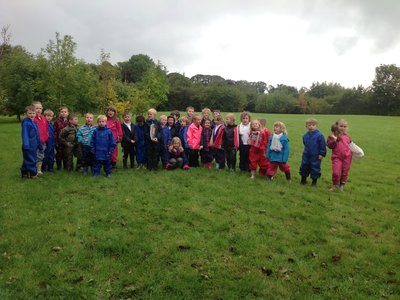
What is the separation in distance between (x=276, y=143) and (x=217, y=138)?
2181 mm

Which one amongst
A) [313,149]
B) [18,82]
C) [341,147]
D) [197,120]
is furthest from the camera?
[18,82]

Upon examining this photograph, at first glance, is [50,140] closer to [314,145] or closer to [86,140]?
[86,140]

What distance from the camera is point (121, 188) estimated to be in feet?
30.4

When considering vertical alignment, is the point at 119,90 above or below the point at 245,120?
above

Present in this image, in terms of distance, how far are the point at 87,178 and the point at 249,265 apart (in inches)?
246

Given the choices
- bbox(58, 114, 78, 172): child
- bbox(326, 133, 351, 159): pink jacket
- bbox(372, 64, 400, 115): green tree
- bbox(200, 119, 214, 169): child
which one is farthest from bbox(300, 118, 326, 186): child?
bbox(372, 64, 400, 115): green tree

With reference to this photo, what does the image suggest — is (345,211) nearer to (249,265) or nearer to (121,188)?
(249,265)

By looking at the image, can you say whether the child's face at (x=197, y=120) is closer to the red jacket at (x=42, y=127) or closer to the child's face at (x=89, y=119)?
the child's face at (x=89, y=119)

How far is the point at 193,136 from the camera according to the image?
1185cm

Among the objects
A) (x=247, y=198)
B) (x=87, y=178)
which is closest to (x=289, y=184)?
(x=247, y=198)

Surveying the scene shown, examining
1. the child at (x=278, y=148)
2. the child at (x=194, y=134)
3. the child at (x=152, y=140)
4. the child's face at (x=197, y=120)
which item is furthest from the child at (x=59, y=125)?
the child at (x=278, y=148)

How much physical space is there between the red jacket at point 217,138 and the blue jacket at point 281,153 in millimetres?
1834

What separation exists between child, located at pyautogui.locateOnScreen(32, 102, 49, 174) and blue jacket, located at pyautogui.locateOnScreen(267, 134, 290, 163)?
680 centimetres

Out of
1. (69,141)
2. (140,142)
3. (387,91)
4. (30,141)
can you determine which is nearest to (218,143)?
(140,142)
